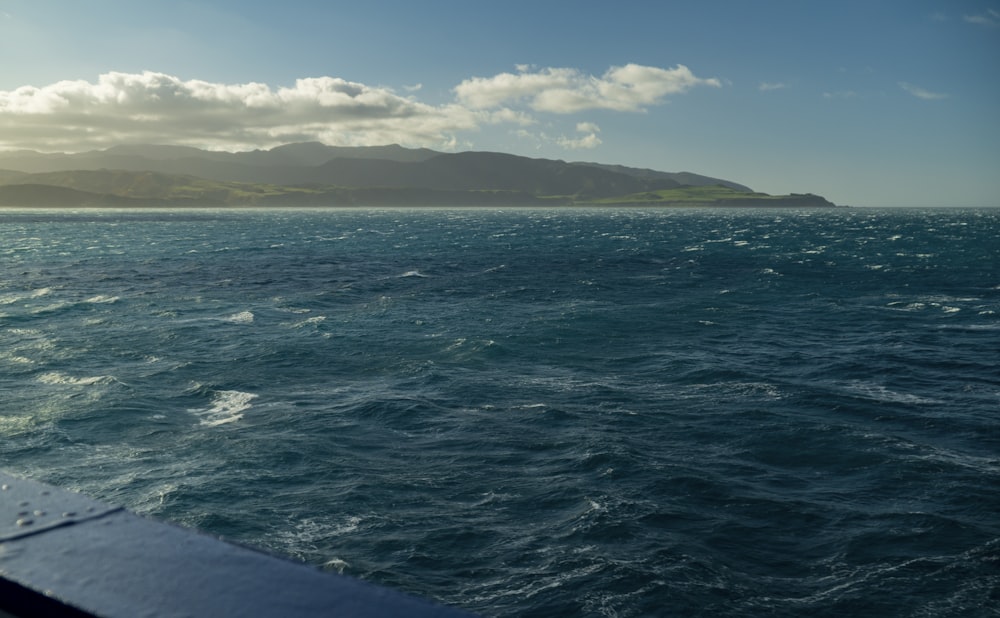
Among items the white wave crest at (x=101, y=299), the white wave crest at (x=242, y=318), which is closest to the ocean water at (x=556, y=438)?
the white wave crest at (x=242, y=318)

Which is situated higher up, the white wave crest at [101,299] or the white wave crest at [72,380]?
the white wave crest at [101,299]

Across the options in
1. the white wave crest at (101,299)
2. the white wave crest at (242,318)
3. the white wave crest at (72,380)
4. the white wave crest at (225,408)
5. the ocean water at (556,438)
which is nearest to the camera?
the ocean water at (556,438)

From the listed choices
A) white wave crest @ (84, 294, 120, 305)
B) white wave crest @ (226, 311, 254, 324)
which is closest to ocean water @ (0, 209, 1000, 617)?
white wave crest @ (226, 311, 254, 324)

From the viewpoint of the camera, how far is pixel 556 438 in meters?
27.5

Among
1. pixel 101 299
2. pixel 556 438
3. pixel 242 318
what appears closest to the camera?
pixel 556 438

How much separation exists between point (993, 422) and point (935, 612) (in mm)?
15292

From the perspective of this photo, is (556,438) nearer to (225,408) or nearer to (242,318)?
(225,408)

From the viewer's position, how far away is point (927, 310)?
185 feet

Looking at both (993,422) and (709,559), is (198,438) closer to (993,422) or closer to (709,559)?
(709,559)

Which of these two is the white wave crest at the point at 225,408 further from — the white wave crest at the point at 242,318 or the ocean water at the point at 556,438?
the white wave crest at the point at 242,318

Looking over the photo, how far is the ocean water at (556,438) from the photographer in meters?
18.5

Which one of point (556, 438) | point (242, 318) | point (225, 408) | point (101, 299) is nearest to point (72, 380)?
point (225, 408)

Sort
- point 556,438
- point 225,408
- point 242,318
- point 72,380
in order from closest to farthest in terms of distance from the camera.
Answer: point 556,438
point 225,408
point 72,380
point 242,318

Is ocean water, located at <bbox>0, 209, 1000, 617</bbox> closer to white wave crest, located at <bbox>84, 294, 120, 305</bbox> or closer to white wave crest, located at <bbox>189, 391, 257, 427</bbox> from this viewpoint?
white wave crest, located at <bbox>189, 391, 257, 427</bbox>
